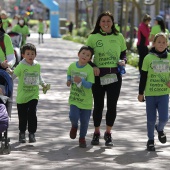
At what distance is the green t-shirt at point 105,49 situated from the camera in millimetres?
9531

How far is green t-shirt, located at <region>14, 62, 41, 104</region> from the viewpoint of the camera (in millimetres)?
9578

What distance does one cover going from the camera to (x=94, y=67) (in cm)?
940

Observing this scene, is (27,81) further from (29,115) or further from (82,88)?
(82,88)

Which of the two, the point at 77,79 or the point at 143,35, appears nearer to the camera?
the point at 77,79

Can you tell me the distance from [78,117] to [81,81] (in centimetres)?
49

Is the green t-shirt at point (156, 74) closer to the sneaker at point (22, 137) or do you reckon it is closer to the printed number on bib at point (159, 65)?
the printed number on bib at point (159, 65)

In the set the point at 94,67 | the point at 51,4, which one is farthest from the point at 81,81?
the point at 51,4

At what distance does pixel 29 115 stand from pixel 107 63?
1.23m

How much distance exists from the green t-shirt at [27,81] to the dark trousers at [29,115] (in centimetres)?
7

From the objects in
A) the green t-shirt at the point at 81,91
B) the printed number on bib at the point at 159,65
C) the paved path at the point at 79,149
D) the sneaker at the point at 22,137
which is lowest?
the paved path at the point at 79,149

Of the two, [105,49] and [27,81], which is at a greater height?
[105,49]

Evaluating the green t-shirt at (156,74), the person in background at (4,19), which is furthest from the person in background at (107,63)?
the person in background at (4,19)

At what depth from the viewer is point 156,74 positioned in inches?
362

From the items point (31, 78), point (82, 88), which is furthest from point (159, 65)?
point (31, 78)
